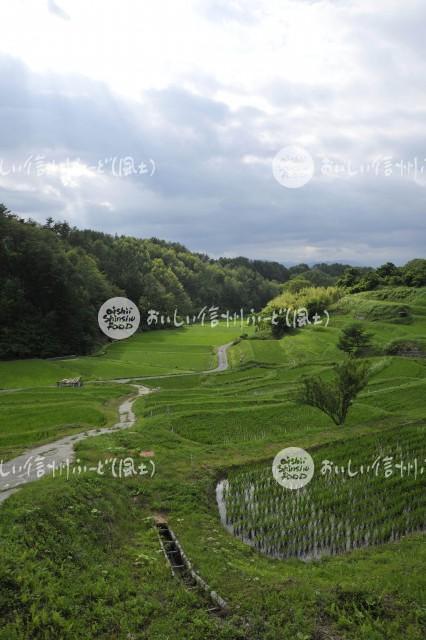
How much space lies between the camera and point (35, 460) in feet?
85.4

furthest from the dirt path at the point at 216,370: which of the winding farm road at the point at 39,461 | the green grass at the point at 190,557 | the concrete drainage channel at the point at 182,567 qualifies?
the concrete drainage channel at the point at 182,567

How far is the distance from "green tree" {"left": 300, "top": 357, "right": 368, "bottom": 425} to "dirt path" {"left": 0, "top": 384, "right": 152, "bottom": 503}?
14.7 m

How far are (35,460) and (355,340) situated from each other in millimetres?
54019

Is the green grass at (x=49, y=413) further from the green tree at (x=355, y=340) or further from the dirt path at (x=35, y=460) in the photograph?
the green tree at (x=355, y=340)

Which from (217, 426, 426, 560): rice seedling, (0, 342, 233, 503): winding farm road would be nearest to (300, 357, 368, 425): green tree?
(217, 426, 426, 560): rice seedling

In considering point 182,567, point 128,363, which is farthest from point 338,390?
point 128,363

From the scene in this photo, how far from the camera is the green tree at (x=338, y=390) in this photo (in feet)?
112

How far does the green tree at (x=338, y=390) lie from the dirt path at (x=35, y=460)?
14.7 meters

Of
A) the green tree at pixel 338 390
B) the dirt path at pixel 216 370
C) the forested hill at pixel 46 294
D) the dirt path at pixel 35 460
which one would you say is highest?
the forested hill at pixel 46 294

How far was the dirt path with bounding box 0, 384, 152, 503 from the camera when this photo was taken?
21.8m

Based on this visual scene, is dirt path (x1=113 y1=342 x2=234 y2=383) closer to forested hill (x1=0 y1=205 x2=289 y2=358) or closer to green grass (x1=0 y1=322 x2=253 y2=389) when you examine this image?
green grass (x1=0 y1=322 x2=253 y2=389)

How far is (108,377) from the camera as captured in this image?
6750 centimetres

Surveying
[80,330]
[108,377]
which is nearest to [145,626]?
[108,377]

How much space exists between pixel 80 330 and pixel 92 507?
7848 centimetres
